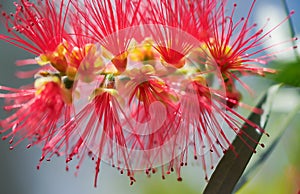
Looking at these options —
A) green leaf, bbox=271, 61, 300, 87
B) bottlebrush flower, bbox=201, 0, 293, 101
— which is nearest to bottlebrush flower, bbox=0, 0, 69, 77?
bottlebrush flower, bbox=201, 0, 293, 101

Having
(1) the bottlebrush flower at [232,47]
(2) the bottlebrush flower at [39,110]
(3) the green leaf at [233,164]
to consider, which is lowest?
(3) the green leaf at [233,164]

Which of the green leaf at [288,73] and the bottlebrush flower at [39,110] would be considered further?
the green leaf at [288,73]

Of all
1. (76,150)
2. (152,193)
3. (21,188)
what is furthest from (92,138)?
(21,188)

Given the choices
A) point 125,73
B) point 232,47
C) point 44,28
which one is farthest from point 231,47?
point 44,28

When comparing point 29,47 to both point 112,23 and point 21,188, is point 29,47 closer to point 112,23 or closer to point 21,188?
point 112,23

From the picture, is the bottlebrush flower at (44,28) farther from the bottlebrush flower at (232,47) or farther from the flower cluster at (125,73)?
the bottlebrush flower at (232,47)

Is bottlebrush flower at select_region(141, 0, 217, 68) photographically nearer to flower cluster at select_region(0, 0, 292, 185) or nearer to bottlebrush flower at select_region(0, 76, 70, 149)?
flower cluster at select_region(0, 0, 292, 185)

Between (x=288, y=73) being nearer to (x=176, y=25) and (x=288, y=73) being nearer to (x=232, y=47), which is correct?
(x=232, y=47)

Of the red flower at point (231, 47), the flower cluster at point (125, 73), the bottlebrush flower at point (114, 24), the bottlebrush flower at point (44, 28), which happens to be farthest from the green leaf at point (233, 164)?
the bottlebrush flower at point (44, 28)

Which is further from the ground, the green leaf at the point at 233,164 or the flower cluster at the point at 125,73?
the flower cluster at the point at 125,73
